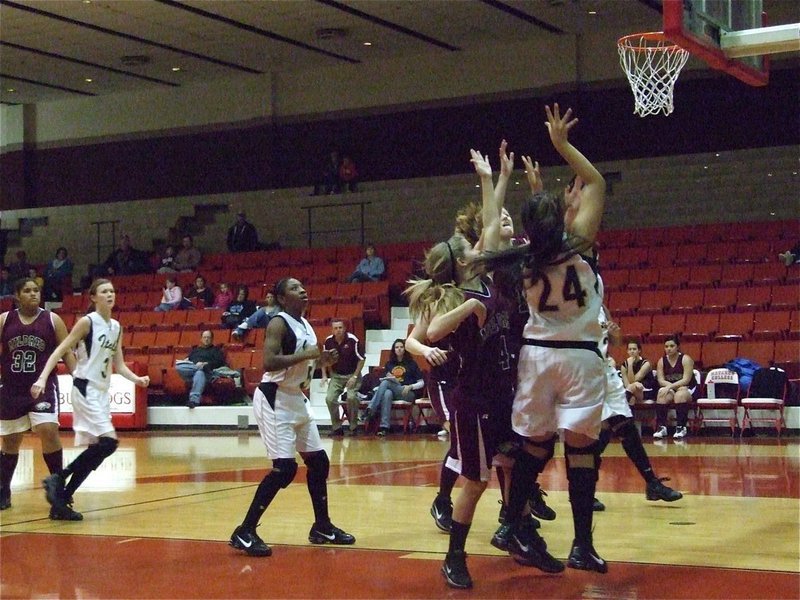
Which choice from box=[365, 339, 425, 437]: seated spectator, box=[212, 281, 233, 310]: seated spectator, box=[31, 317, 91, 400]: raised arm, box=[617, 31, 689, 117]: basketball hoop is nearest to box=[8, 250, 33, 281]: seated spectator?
box=[212, 281, 233, 310]: seated spectator

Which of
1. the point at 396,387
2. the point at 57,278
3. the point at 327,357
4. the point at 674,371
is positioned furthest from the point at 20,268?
the point at 327,357

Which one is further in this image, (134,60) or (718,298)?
(134,60)

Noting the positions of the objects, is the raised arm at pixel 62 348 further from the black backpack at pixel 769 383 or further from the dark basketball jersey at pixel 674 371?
the black backpack at pixel 769 383

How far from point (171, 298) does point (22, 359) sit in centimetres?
1198

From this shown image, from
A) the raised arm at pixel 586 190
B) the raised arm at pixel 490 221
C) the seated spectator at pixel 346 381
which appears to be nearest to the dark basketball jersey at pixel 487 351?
the raised arm at pixel 490 221

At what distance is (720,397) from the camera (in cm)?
1372

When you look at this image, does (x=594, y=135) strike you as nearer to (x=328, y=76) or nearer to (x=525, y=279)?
(x=328, y=76)

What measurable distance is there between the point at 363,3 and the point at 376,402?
7372 millimetres

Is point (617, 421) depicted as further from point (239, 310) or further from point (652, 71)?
point (239, 310)

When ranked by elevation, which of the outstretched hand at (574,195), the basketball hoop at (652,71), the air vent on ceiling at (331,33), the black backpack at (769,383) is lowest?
the black backpack at (769,383)

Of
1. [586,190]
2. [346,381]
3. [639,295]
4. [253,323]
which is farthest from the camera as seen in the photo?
[253,323]

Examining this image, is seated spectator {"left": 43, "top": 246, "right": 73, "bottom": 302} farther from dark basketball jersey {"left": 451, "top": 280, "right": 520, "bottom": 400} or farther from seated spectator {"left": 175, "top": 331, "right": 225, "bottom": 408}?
dark basketball jersey {"left": 451, "top": 280, "right": 520, "bottom": 400}

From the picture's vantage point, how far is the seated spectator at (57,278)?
22578 millimetres

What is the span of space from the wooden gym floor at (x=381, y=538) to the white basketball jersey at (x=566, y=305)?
1136 mm
